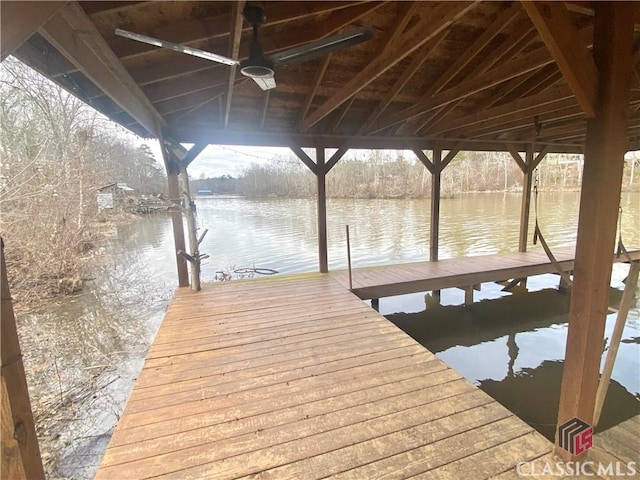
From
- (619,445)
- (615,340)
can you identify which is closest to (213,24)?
(615,340)

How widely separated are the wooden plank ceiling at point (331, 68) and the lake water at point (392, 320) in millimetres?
3041

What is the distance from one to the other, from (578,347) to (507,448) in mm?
683

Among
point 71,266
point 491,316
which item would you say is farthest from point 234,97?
point 71,266

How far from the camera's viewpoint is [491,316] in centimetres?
539

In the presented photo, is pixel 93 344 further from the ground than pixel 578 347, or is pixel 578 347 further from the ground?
pixel 578 347

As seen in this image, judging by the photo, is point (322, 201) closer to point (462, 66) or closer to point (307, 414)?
point (462, 66)

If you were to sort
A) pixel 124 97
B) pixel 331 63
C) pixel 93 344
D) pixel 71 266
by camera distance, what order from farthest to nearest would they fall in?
pixel 71 266 → pixel 93 344 → pixel 331 63 → pixel 124 97

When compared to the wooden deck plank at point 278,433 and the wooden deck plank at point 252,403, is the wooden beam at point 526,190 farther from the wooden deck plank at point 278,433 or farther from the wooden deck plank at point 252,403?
the wooden deck plank at point 278,433

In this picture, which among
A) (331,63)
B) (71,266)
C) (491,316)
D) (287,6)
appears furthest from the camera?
(71,266)

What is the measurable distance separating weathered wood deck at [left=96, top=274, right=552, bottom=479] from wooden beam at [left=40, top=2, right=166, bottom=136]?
2.15 m

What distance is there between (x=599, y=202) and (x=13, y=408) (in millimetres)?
2152

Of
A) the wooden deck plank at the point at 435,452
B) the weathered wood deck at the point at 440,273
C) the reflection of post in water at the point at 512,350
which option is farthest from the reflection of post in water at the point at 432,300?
the wooden deck plank at the point at 435,452

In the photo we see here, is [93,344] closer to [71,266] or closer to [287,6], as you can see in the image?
[71,266]

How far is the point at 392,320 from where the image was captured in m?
5.40
